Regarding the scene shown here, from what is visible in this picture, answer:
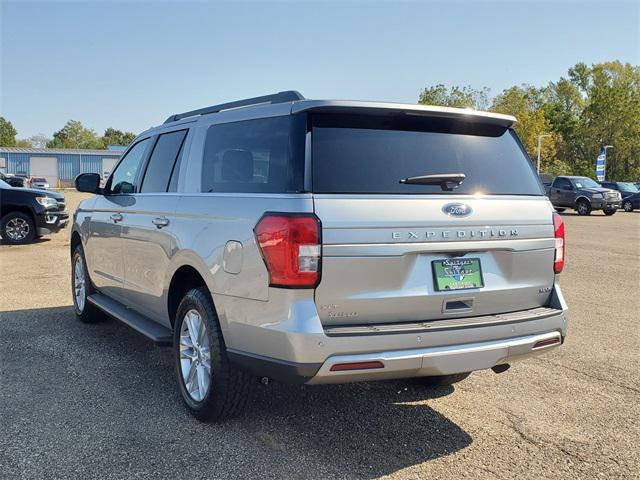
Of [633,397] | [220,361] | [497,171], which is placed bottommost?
[633,397]

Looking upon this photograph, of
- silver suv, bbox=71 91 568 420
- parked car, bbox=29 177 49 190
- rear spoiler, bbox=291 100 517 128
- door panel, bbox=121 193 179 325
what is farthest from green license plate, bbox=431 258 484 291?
parked car, bbox=29 177 49 190

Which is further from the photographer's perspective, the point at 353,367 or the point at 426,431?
the point at 426,431

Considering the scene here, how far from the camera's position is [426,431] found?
3887 millimetres

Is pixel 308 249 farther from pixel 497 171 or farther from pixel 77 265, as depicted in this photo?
pixel 77 265

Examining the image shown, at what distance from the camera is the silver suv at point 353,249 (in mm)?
3178

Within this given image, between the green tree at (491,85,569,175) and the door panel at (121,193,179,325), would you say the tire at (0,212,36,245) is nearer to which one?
the door panel at (121,193,179,325)

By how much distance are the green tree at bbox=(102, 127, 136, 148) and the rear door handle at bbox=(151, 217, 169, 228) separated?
132 metres

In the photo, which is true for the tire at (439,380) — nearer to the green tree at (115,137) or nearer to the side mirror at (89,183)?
the side mirror at (89,183)

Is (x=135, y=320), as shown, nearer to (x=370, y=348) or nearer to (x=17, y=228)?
(x=370, y=348)

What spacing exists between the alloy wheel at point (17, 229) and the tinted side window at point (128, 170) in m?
9.34

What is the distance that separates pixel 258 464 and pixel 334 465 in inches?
16.3

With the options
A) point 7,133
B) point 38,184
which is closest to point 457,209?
point 38,184

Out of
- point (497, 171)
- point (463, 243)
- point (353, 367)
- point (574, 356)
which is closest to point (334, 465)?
point (353, 367)

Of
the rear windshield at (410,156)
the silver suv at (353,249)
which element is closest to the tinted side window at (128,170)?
the silver suv at (353,249)
